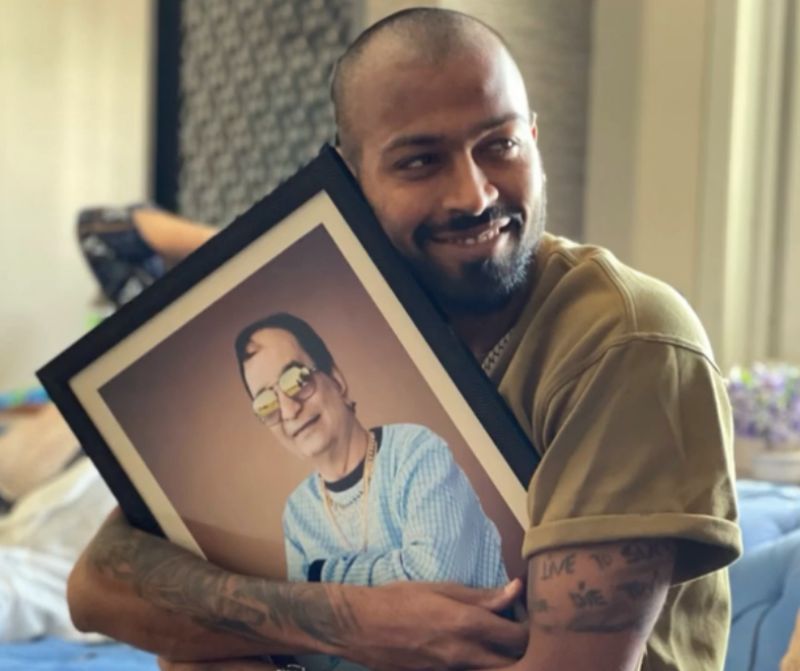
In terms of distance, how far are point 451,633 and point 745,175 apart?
3.45ft

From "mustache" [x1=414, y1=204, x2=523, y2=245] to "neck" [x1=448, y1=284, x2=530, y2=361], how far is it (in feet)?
0.19

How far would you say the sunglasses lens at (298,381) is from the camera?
2.72 feet

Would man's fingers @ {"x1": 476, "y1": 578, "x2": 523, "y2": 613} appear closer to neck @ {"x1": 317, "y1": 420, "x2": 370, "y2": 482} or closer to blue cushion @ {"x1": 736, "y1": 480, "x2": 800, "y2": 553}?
neck @ {"x1": 317, "y1": 420, "x2": 370, "y2": 482}

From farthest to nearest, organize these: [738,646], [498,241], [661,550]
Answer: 1. [738,646]
2. [498,241]
3. [661,550]

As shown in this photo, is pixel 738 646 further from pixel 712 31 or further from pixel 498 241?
pixel 712 31

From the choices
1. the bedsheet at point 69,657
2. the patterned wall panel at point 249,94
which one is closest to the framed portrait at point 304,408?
the bedsheet at point 69,657

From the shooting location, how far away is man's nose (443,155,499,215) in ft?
2.63

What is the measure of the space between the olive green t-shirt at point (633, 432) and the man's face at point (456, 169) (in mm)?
79

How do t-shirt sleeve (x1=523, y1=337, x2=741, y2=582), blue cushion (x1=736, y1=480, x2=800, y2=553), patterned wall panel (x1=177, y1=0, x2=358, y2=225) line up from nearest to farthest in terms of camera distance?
t-shirt sleeve (x1=523, y1=337, x2=741, y2=582)
blue cushion (x1=736, y1=480, x2=800, y2=553)
patterned wall panel (x1=177, y1=0, x2=358, y2=225)

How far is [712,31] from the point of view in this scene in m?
1.56

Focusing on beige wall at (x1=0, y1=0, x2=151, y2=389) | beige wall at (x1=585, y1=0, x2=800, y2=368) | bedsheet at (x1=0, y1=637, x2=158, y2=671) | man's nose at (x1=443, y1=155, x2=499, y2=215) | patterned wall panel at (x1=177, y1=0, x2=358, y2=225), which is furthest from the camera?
beige wall at (x1=0, y1=0, x2=151, y2=389)

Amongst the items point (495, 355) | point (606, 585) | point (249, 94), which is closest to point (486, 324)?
point (495, 355)

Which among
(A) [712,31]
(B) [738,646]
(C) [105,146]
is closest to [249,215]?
(B) [738,646]

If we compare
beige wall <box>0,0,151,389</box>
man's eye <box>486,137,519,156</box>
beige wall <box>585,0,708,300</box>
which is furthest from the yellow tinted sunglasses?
beige wall <box>0,0,151,389</box>
